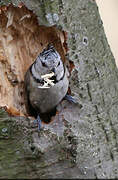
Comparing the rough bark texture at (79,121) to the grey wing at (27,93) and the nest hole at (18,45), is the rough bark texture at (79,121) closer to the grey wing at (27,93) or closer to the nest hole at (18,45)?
the nest hole at (18,45)

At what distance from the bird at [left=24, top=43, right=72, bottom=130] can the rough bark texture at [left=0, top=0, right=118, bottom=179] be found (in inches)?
3.9

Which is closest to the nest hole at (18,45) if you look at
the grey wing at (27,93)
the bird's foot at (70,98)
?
the grey wing at (27,93)

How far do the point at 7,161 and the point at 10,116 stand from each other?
251mm

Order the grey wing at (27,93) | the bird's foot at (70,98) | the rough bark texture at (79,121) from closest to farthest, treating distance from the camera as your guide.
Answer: the rough bark texture at (79,121), the bird's foot at (70,98), the grey wing at (27,93)

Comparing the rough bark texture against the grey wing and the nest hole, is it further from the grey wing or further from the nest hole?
the grey wing

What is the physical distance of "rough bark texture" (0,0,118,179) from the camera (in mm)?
2115

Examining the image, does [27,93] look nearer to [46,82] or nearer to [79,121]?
[46,82]

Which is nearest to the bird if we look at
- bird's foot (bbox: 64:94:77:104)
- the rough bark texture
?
bird's foot (bbox: 64:94:77:104)

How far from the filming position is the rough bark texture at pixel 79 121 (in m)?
2.12

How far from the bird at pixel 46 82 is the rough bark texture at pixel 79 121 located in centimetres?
10

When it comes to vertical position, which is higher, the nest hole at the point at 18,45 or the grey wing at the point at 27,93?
the nest hole at the point at 18,45

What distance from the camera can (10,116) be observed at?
7.20ft

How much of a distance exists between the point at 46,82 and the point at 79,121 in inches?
15.3

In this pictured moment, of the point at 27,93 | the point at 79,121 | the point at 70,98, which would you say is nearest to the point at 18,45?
the point at 27,93
